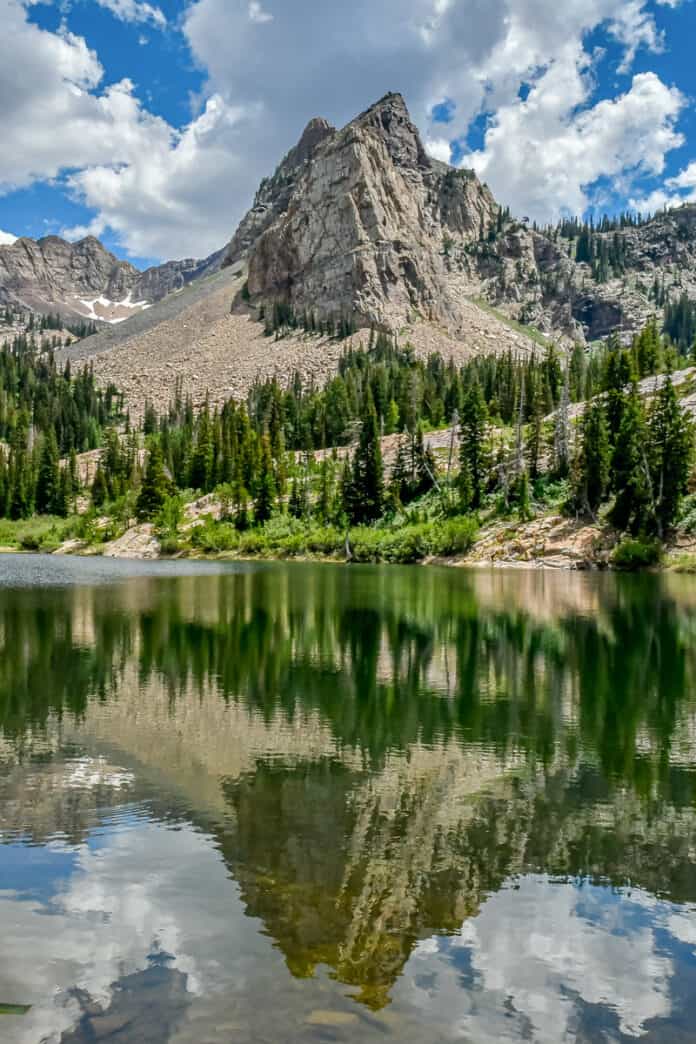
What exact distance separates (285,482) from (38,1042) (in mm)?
106062

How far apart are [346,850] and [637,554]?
6256 centimetres

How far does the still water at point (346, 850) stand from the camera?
6137 mm

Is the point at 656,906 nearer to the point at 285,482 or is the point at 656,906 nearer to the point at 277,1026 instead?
the point at 277,1026

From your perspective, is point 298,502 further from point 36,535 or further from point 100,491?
point 100,491

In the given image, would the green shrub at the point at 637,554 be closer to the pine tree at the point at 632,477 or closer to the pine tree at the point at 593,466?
the pine tree at the point at 632,477

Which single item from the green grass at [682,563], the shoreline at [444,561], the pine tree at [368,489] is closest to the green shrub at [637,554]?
the shoreline at [444,561]

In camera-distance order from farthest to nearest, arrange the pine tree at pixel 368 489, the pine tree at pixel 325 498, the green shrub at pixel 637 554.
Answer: the pine tree at pixel 325 498
the pine tree at pixel 368 489
the green shrub at pixel 637 554

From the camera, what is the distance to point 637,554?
6656 cm

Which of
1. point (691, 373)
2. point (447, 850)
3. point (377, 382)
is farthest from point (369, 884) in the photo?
point (377, 382)

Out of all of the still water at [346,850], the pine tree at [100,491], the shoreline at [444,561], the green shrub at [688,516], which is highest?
the pine tree at [100,491]

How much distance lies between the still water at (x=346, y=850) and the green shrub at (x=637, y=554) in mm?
46992

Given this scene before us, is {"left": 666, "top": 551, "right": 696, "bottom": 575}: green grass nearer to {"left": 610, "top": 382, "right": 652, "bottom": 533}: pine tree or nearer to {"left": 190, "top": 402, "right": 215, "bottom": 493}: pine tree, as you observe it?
{"left": 610, "top": 382, "right": 652, "bottom": 533}: pine tree

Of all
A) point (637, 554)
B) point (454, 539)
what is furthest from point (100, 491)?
point (637, 554)

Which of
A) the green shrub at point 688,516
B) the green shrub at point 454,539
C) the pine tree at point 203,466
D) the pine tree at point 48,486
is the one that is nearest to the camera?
the green shrub at point 688,516
